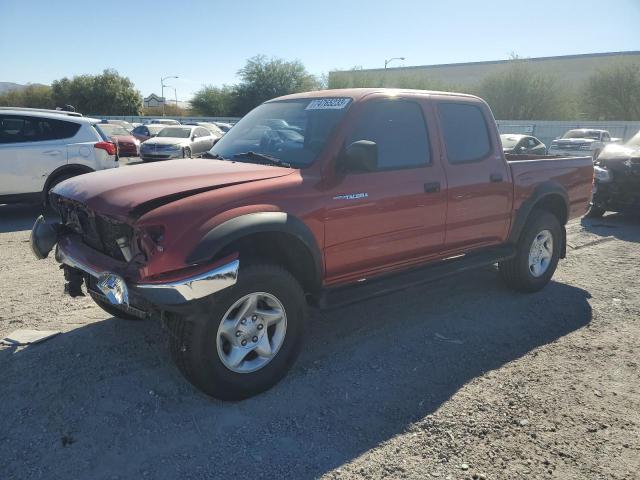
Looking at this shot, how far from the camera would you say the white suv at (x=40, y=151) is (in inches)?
324

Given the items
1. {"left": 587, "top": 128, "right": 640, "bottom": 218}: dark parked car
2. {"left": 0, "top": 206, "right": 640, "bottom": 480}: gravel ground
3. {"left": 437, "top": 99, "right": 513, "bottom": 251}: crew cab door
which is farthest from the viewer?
{"left": 587, "top": 128, "right": 640, "bottom": 218}: dark parked car

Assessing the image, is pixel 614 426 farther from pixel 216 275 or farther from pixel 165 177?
pixel 165 177

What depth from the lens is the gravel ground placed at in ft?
8.83

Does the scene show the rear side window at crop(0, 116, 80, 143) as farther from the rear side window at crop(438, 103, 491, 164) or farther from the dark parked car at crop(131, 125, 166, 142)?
the dark parked car at crop(131, 125, 166, 142)

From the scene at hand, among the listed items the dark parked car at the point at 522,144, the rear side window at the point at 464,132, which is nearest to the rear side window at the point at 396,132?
the rear side window at the point at 464,132

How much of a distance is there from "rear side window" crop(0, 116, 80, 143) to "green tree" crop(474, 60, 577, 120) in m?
40.3

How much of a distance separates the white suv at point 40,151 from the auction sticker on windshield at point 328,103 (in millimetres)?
5816

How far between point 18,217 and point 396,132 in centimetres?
773

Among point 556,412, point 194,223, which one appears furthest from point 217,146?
point 556,412

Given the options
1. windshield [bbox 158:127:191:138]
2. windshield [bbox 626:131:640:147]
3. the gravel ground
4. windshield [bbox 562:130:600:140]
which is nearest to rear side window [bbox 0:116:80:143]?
the gravel ground

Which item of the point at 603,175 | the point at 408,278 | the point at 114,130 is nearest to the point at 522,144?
the point at 603,175

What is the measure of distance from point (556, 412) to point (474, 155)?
2.38 metres

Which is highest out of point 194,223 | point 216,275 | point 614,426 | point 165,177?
point 165,177

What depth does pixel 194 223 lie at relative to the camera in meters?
2.92
